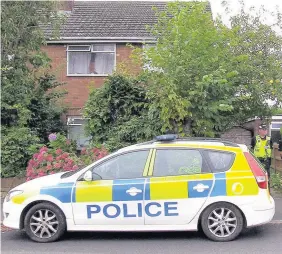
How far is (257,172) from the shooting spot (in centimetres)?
688

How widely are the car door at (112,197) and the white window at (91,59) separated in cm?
1102

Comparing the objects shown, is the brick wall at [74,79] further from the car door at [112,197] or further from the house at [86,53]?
the car door at [112,197]

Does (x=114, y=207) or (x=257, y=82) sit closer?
(x=114, y=207)

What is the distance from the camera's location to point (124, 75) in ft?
41.6

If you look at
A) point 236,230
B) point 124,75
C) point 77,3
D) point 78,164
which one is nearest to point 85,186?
point 236,230

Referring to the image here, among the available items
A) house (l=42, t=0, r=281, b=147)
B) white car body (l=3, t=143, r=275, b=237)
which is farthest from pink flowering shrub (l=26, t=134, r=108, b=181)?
house (l=42, t=0, r=281, b=147)

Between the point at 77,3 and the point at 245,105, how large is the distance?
33.3 feet

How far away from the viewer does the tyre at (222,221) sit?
266 inches

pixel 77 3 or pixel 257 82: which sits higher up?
pixel 77 3

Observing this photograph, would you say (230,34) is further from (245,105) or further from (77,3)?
(77,3)

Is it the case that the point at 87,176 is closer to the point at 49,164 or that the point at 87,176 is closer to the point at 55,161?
the point at 49,164

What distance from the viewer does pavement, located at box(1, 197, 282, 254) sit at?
6.50 meters

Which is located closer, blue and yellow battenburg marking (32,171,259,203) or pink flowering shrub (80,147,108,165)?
blue and yellow battenburg marking (32,171,259,203)

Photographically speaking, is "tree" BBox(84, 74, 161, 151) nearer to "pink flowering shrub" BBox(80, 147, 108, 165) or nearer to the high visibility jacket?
"pink flowering shrub" BBox(80, 147, 108, 165)
